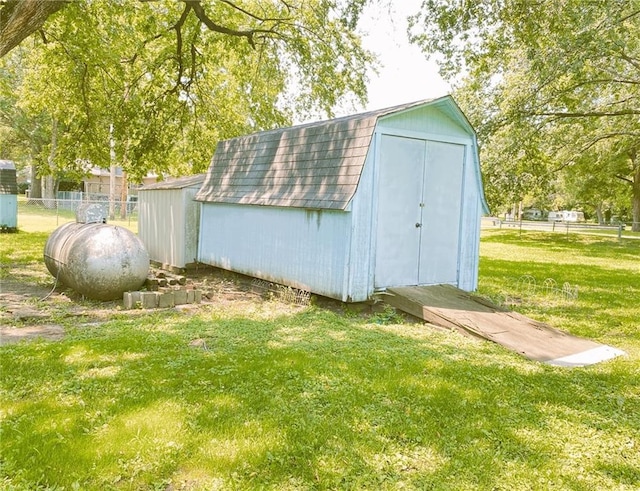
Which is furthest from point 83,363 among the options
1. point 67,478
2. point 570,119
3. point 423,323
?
point 570,119

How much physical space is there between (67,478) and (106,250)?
570 cm

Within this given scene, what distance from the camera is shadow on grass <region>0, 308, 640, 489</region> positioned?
308 cm

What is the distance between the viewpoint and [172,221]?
11.8 m

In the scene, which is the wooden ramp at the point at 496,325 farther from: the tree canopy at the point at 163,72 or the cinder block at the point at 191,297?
the tree canopy at the point at 163,72

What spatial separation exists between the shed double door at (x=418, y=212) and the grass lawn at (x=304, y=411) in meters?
1.57

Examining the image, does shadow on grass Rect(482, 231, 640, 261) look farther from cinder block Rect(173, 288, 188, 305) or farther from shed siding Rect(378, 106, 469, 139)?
cinder block Rect(173, 288, 188, 305)

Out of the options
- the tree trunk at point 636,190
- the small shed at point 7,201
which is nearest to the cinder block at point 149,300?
the small shed at point 7,201

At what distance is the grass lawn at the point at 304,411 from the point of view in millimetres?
3078

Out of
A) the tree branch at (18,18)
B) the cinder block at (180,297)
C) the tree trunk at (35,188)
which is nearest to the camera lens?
the tree branch at (18,18)

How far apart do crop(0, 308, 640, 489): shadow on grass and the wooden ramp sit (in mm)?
400

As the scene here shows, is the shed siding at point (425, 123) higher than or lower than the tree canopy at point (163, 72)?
lower

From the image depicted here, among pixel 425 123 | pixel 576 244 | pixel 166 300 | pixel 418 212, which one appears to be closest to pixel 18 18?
pixel 166 300

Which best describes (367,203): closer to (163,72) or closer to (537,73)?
(537,73)

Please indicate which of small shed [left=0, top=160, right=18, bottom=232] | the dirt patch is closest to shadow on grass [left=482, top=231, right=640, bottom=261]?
the dirt patch
